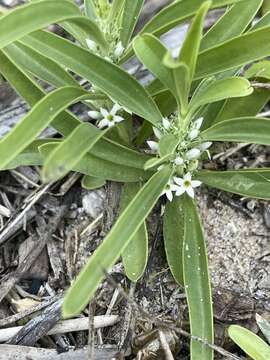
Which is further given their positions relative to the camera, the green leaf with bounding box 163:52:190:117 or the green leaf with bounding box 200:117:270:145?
the green leaf with bounding box 200:117:270:145

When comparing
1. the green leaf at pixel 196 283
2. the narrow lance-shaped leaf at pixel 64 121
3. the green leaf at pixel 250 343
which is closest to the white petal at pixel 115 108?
the narrow lance-shaped leaf at pixel 64 121

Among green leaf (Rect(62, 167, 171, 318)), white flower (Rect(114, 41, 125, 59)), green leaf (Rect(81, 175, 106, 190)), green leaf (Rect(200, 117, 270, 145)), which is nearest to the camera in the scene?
green leaf (Rect(62, 167, 171, 318))

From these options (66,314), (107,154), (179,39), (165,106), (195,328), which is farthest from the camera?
(179,39)

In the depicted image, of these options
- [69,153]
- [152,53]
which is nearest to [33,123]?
[69,153]

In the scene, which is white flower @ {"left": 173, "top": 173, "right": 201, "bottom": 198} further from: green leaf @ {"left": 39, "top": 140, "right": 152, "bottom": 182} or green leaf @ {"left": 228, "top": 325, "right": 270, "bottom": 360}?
green leaf @ {"left": 228, "top": 325, "right": 270, "bottom": 360}

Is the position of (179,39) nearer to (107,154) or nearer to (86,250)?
(107,154)

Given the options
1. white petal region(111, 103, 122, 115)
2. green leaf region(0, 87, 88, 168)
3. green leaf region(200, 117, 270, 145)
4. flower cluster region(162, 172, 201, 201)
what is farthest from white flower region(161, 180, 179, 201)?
green leaf region(0, 87, 88, 168)

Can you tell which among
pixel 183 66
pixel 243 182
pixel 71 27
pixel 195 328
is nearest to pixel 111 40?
pixel 71 27
